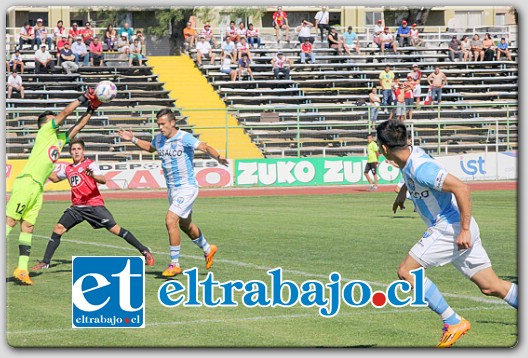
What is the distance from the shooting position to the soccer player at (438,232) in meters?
8.55

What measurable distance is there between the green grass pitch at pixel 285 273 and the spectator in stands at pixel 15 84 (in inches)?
433

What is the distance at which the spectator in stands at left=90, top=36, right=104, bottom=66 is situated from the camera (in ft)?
116

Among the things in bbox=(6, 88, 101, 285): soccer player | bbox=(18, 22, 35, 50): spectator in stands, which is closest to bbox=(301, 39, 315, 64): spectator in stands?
bbox=(18, 22, 35, 50): spectator in stands

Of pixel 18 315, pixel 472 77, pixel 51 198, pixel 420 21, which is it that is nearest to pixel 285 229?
pixel 18 315

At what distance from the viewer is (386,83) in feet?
118

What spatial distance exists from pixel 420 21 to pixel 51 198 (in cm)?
2139

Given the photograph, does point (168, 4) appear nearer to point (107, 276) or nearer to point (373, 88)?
point (107, 276)

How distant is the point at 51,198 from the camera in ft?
95.6

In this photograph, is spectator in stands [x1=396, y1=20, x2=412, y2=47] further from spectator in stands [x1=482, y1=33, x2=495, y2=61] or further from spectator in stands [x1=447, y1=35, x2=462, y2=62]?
spectator in stands [x1=482, y1=33, x2=495, y2=61]

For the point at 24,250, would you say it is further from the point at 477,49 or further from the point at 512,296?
the point at 477,49

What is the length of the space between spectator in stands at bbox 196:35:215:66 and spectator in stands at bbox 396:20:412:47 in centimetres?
715

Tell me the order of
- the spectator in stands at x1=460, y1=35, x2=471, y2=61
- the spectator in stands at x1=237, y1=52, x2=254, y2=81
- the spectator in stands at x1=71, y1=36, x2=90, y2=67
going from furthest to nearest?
the spectator in stands at x1=460, y1=35, x2=471, y2=61 → the spectator in stands at x1=237, y1=52, x2=254, y2=81 → the spectator in stands at x1=71, y1=36, x2=90, y2=67

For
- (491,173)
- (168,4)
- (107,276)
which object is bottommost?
(491,173)

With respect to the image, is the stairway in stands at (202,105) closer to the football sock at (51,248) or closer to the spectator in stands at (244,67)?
the spectator in stands at (244,67)
